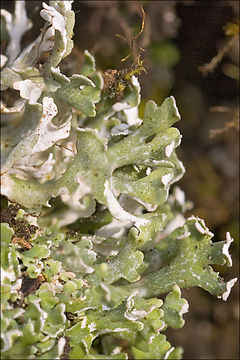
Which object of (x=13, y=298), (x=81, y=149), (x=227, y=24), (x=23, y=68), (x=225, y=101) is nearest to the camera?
(x=13, y=298)

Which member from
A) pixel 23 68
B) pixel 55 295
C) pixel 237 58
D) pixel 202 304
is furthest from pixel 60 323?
pixel 237 58

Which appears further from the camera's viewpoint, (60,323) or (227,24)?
(227,24)

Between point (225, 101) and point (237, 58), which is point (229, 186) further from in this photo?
point (237, 58)

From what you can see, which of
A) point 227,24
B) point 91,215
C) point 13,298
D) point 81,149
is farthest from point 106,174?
point 227,24

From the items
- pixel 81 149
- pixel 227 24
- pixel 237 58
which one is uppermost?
pixel 81 149

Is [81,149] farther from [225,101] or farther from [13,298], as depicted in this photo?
[225,101]

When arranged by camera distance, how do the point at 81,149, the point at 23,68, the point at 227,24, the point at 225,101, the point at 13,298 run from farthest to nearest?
the point at 225,101 → the point at 227,24 → the point at 23,68 → the point at 81,149 → the point at 13,298

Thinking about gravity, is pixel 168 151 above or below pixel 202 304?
above
